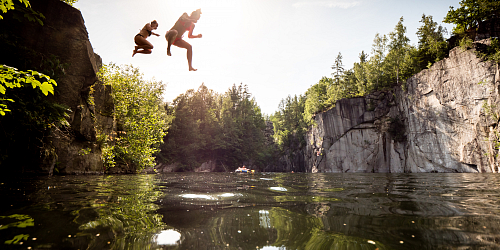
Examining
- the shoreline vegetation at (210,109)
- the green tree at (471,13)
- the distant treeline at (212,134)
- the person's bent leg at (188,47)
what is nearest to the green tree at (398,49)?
the shoreline vegetation at (210,109)

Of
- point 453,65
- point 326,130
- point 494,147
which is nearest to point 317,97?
point 326,130

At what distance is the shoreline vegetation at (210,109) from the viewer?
9.27 metres

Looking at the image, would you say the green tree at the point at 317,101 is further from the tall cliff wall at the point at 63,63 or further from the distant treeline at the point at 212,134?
the tall cliff wall at the point at 63,63

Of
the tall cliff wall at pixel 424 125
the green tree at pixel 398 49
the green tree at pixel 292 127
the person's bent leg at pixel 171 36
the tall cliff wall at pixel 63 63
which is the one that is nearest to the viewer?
the person's bent leg at pixel 171 36

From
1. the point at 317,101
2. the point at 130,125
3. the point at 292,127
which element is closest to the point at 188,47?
the point at 130,125

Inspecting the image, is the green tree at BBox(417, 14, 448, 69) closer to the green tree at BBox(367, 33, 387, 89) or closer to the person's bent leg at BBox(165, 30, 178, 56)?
the green tree at BBox(367, 33, 387, 89)

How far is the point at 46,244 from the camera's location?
1.97 meters

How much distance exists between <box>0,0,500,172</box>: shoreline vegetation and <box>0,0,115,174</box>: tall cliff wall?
0.48 m

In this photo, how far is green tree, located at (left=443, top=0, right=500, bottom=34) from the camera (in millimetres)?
30078

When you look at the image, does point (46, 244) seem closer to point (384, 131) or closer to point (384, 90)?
point (384, 131)

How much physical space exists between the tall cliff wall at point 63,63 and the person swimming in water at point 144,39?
6704mm

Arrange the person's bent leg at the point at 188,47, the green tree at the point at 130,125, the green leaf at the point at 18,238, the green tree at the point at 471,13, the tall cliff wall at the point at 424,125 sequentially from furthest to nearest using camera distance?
1. the green tree at the point at 471,13
2. the tall cliff wall at the point at 424,125
3. the green tree at the point at 130,125
4. the person's bent leg at the point at 188,47
5. the green leaf at the point at 18,238

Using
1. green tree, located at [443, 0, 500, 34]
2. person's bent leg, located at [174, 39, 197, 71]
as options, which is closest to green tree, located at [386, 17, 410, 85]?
green tree, located at [443, 0, 500, 34]

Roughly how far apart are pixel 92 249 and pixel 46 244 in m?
0.42
